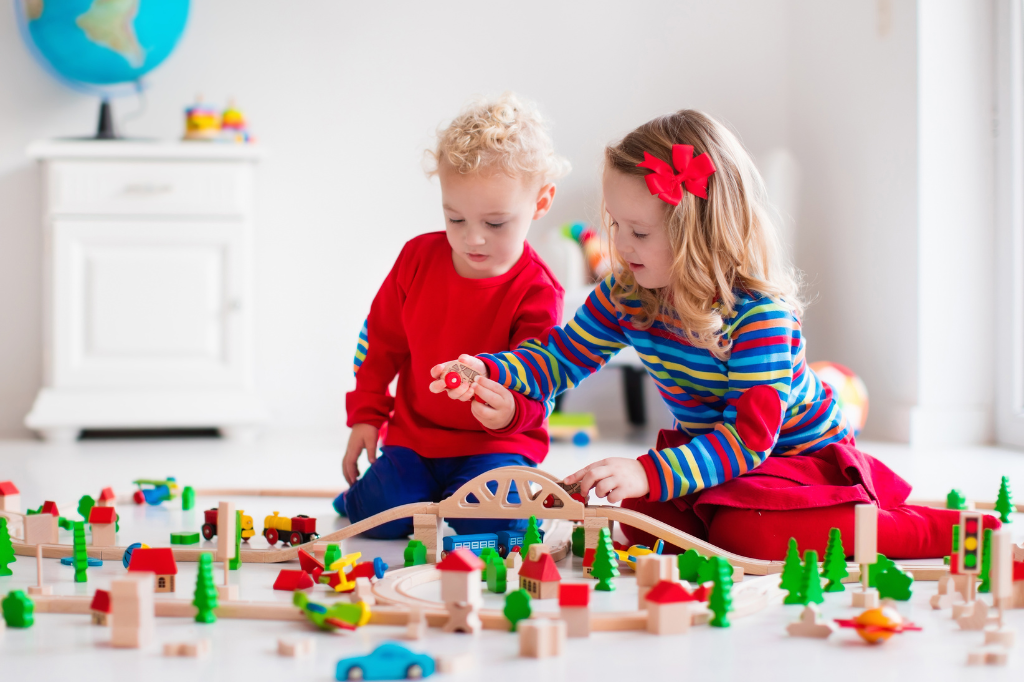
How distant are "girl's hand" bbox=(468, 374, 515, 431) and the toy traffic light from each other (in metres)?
0.50

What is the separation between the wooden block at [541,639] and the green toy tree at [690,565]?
0.25 m

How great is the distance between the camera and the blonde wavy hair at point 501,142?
117cm

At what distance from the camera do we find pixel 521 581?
875 mm

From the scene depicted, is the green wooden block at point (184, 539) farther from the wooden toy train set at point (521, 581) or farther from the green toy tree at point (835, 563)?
the green toy tree at point (835, 563)

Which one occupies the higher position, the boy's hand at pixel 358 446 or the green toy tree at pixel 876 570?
the boy's hand at pixel 358 446

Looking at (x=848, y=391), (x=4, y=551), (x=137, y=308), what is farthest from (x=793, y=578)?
(x=137, y=308)

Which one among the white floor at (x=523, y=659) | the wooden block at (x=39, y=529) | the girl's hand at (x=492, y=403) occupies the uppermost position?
the girl's hand at (x=492, y=403)

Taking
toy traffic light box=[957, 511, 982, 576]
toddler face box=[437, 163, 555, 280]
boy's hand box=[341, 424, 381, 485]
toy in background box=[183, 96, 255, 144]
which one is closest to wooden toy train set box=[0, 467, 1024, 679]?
toy traffic light box=[957, 511, 982, 576]

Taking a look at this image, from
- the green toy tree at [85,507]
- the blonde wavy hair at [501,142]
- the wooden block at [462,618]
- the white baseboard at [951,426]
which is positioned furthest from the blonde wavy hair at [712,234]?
the white baseboard at [951,426]

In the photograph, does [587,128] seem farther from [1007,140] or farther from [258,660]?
[258,660]

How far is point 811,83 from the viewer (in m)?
2.73

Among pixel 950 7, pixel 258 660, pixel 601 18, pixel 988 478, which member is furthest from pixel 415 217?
pixel 258 660

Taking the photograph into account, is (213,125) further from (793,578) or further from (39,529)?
(793,578)

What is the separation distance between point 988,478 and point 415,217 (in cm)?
167
